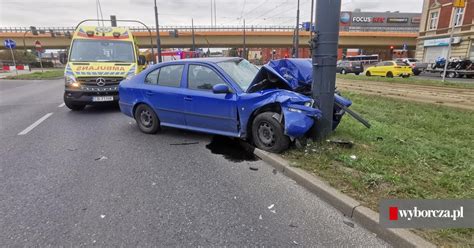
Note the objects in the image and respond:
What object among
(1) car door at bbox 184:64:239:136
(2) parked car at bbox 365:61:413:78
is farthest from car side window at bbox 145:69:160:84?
(2) parked car at bbox 365:61:413:78

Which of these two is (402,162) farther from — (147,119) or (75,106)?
(75,106)

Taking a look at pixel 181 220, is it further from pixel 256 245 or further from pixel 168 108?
pixel 168 108

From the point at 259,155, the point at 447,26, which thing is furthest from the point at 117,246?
the point at 447,26

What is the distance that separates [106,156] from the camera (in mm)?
4781

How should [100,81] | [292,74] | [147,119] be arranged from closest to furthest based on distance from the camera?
1. [292,74]
2. [147,119]
3. [100,81]

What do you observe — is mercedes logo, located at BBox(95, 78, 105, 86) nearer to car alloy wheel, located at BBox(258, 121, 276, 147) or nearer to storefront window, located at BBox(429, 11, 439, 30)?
car alloy wheel, located at BBox(258, 121, 276, 147)

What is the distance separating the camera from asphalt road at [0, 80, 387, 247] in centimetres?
262

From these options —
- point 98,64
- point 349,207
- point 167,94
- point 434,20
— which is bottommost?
point 349,207

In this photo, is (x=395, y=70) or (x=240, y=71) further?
(x=395, y=70)

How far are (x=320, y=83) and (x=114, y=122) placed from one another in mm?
5327

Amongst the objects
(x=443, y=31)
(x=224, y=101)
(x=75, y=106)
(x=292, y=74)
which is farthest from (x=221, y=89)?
(x=443, y=31)

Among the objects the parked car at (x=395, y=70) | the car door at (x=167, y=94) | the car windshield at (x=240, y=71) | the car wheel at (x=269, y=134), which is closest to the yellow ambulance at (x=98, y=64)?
the car door at (x=167, y=94)

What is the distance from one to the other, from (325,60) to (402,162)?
1864mm

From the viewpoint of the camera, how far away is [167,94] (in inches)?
219
